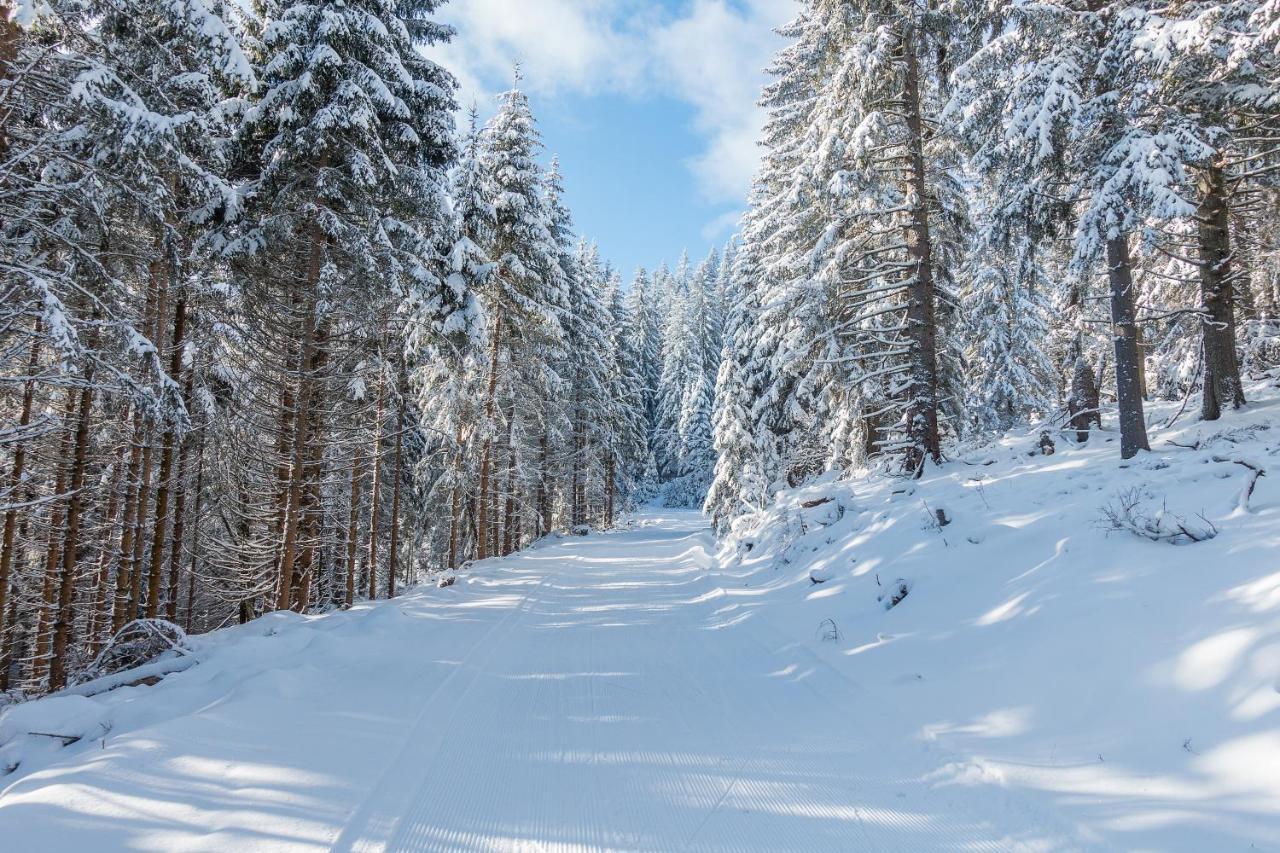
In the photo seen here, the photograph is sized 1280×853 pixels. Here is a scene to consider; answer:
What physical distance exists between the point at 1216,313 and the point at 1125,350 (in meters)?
3.31

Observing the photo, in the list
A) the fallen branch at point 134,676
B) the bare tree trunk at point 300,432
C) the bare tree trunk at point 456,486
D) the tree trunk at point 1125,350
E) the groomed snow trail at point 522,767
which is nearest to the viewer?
the groomed snow trail at point 522,767

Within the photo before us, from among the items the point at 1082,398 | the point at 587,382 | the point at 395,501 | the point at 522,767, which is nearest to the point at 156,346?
the point at 395,501

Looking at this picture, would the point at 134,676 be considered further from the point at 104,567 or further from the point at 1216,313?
the point at 1216,313

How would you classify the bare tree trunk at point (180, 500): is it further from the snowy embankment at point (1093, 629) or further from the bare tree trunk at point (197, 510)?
the snowy embankment at point (1093, 629)

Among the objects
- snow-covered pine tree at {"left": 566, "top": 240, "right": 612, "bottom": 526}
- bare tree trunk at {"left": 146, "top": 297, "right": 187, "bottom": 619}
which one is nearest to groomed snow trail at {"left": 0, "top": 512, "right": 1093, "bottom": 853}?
bare tree trunk at {"left": 146, "top": 297, "right": 187, "bottom": 619}

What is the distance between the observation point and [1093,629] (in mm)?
4684

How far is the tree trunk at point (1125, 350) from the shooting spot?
8.25 metres

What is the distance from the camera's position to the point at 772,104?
1927 cm

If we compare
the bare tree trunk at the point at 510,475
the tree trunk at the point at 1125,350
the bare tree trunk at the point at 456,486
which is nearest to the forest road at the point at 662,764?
the tree trunk at the point at 1125,350

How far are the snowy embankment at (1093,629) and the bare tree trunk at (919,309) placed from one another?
186 cm

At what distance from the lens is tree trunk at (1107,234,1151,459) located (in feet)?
27.1

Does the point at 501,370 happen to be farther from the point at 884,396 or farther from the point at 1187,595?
the point at 1187,595

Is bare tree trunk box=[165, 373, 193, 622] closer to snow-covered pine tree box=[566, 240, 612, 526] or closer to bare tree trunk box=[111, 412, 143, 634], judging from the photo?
bare tree trunk box=[111, 412, 143, 634]

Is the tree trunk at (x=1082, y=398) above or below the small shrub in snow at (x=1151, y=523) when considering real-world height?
above
